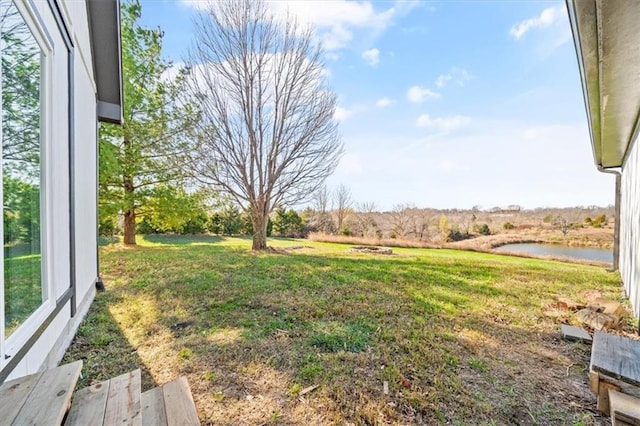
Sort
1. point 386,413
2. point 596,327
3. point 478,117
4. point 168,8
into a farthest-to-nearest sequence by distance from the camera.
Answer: point 478,117, point 168,8, point 596,327, point 386,413

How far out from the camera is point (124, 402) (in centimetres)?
147

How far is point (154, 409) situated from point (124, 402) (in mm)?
251

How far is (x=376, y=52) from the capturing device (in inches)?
370

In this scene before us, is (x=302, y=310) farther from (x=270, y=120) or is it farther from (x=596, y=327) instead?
(x=270, y=120)

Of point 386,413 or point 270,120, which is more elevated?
point 270,120

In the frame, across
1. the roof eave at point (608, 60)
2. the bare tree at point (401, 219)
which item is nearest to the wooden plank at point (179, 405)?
the roof eave at point (608, 60)

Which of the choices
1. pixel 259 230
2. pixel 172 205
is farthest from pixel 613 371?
pixel 172 205

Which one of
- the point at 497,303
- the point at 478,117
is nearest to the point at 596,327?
the point at 497,303

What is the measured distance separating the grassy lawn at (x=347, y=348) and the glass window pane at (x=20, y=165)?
0.95m

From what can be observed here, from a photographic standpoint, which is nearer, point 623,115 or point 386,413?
point 386,413

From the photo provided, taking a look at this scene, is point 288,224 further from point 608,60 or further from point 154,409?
point 154,409

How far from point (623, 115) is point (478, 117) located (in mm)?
8496

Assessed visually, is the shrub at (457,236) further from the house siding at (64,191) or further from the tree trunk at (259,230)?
the house siding at (64,191)

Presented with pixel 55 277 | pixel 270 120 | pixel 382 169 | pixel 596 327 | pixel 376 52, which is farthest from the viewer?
pixel 382 169
